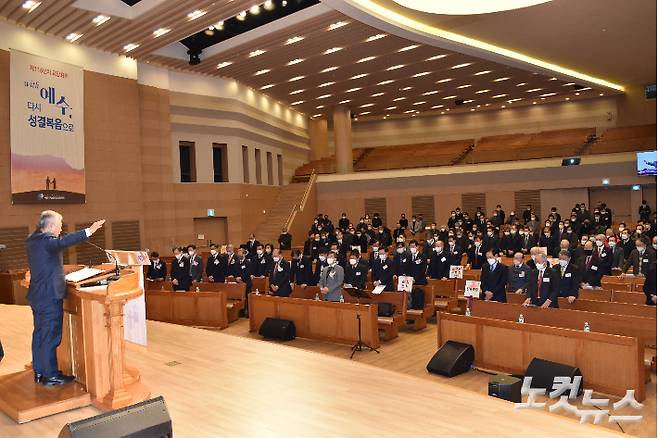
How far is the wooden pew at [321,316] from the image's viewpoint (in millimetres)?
9156

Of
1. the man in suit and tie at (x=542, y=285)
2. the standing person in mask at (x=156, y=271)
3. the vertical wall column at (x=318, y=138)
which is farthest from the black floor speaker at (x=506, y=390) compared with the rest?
the vertical wall column at (x=318, y=138)

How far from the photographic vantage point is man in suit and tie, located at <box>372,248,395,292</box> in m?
11.1

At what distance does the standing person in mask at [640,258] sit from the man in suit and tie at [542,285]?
283 cm

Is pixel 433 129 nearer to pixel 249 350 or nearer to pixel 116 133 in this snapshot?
pixel 116 133

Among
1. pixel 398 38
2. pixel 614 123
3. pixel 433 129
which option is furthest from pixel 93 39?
pixel 614 123

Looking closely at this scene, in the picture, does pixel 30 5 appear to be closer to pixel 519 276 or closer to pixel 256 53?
pixel 256 53

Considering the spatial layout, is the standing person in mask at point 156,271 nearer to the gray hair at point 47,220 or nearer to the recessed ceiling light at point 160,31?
the recessed ceiling light at point 160,31

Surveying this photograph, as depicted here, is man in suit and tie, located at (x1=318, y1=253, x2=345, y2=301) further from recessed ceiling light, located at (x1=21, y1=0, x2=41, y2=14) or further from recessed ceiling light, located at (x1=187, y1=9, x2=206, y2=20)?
recessed ceiling light, located at (x1=21, y1=0, x2=41, y2=14)

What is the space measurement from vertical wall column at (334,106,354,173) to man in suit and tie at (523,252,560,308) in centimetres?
1795

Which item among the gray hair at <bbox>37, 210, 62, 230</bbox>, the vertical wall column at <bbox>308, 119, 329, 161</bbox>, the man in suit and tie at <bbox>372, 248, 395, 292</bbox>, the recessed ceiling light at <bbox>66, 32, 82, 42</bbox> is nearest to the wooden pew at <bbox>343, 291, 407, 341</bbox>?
the man in suit and tie at <bbox>372, 248, 395, 292</bbox>

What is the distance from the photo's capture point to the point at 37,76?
14375mm

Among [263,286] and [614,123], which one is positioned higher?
[614,123]

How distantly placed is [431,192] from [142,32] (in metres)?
13.6

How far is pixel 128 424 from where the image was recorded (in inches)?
129
